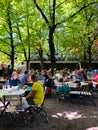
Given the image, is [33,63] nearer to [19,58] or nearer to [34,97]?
[19,58]

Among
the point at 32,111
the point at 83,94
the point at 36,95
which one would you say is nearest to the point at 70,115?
the point at 32,111

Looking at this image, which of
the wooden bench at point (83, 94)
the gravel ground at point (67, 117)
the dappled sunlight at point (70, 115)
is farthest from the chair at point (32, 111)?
the wooden bench at point (83, 94)

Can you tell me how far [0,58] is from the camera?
145 ft

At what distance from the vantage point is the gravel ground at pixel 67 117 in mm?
9031

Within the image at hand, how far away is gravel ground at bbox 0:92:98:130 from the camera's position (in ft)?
29.6

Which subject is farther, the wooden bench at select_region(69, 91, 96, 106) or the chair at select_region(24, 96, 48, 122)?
the wooden bench at select_region(69, 91, 96, 106)

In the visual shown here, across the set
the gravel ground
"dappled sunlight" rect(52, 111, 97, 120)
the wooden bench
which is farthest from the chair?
the wooden bench

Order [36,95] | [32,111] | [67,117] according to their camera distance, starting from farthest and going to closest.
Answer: [67,117]
[32,111]
[36,95]

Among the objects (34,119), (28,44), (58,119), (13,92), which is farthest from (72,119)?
(28,44)

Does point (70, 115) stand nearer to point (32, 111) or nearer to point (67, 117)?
point (67, 117)

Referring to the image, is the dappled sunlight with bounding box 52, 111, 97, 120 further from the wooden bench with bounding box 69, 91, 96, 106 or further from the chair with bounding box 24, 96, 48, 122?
the wooden bench with bounding box 69, 91, 96, 106

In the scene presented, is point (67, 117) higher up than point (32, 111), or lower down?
lower down

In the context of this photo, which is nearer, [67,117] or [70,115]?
[67,117]

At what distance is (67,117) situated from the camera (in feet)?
34.1
